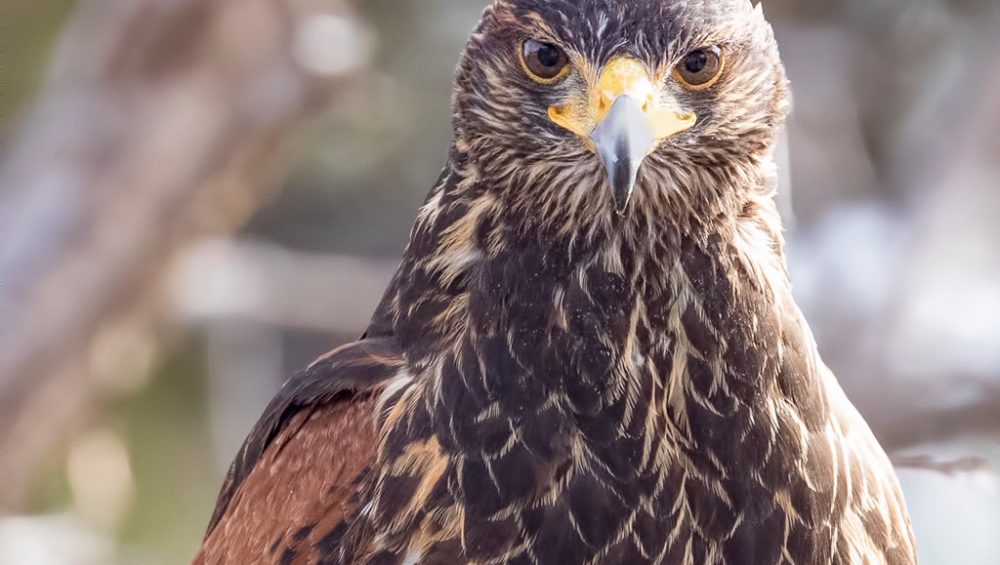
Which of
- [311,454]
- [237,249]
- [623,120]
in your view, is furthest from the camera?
[237,249]

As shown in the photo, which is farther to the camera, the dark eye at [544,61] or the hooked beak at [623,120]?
the dark eye at [544,61]

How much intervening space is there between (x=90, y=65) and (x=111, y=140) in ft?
1.25

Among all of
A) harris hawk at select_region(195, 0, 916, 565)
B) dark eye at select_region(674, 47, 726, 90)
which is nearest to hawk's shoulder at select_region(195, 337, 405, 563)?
harris hawk at select_region(195, 0, 916, 565)

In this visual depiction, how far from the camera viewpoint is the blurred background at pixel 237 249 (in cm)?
536

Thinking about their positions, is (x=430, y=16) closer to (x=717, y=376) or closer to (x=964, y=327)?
(x=964, y=327)

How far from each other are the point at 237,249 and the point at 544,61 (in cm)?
529

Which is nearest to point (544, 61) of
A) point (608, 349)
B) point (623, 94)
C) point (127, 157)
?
point (623, 94)

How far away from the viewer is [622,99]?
2.63m

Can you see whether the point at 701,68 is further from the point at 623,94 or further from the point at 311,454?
the point at 311,454

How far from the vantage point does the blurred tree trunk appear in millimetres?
6438

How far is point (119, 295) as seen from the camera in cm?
670

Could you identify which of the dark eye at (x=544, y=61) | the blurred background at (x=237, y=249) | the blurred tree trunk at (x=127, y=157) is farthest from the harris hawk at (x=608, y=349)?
the blurred tree trunk at (x=127, y=157)

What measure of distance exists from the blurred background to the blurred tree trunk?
0.04 feet

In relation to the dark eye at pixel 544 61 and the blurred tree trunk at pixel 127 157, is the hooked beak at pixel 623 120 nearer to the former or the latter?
the dark eye at pixel 544 61
